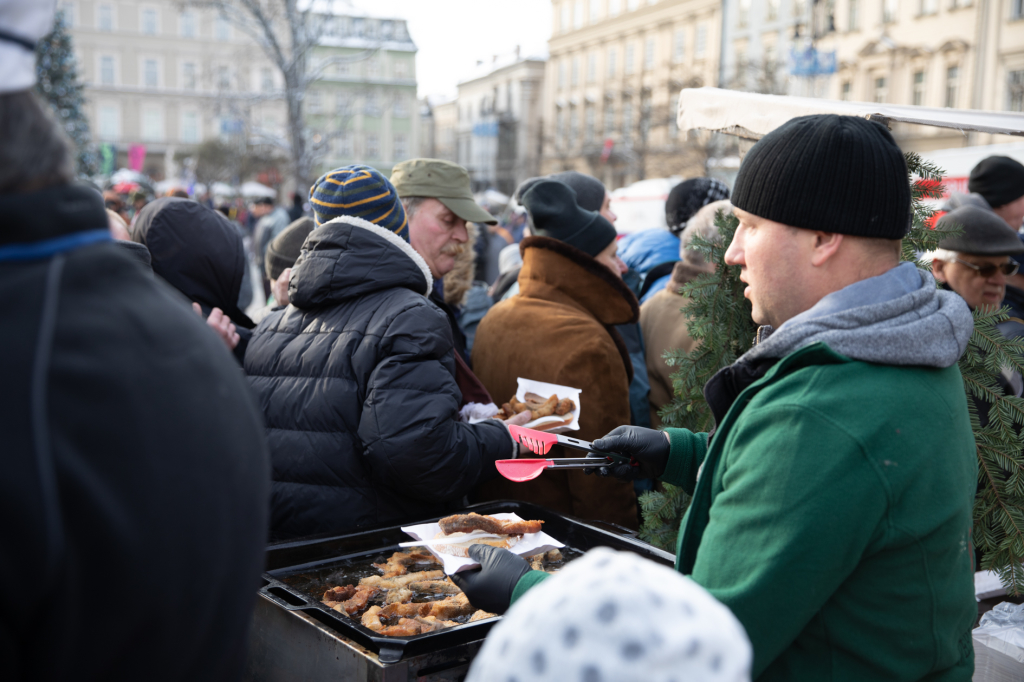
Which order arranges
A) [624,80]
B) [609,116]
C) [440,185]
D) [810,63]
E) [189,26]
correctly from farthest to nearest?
[189,26] → [609,116] → [624,80] → [810,63] → [440,185]

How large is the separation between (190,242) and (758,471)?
9.13ft

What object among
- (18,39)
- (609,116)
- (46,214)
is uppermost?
(609,116)

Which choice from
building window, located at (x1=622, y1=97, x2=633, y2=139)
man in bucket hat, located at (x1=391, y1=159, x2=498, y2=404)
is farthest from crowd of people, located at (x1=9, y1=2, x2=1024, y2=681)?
building window, located at (x1=622, y1=97, x2=633, y2=139)

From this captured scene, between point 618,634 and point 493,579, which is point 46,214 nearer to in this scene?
point 618,634

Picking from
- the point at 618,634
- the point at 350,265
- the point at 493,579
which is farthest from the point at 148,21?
the point at 618,634

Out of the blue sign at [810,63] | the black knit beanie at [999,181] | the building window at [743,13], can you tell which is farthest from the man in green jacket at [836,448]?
the building window at [743,13]

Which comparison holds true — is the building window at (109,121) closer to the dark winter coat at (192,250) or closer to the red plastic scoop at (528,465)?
the dark winter coat at (192,250)

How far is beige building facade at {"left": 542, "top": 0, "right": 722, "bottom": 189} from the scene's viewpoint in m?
40.7

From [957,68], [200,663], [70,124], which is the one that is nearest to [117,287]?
[200,663]

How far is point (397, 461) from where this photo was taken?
244cm

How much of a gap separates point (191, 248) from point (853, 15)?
40870mm

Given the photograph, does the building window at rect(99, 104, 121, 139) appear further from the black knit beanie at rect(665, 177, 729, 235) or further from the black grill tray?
the black grill tray

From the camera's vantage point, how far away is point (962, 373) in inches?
113

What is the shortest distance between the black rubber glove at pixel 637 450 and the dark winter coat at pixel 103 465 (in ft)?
4.80
